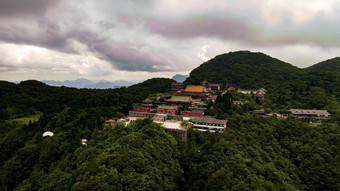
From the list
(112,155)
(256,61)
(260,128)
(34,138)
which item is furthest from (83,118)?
(256,61)

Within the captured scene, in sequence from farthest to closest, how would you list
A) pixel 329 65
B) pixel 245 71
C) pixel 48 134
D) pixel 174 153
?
pixel 329 65 → pixel 245 71 → pixel 48 134 → pixel 174 153

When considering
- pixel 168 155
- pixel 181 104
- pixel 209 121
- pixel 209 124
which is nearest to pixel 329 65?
pixel 181 104

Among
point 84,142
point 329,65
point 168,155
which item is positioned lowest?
point 168,155

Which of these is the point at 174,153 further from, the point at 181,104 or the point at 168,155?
the point at 181,104

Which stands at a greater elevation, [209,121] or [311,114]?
[311,114]

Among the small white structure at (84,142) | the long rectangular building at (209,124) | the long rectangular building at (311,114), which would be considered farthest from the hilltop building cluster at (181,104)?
the long rectangular building at (311,114)

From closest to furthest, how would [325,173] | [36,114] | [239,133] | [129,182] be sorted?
[129,182]
[325,173]
[239,133]
[36,114]

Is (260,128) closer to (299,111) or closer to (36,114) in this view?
(299,111)

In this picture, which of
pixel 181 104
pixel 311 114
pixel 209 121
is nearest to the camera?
pixel 209 121

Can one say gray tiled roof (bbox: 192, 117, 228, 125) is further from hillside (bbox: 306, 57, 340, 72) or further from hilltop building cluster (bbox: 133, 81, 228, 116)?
hillside (bbox: 306, 57, 340, 72)
